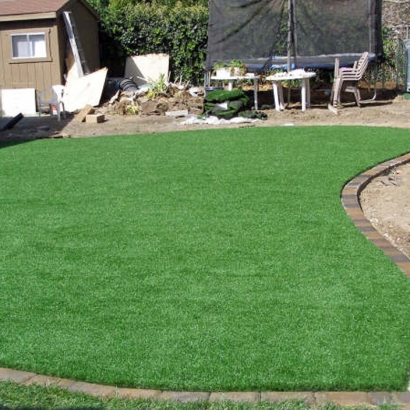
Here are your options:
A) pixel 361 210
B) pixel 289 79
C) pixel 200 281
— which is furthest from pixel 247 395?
pixel 289 79

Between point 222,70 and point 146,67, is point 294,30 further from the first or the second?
point 146,67

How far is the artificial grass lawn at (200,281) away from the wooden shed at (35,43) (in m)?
10.4

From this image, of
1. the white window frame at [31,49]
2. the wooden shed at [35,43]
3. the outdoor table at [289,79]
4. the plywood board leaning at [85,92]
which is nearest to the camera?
the outdoor table at [289,79]

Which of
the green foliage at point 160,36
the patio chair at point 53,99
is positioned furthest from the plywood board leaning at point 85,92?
the green foliage at point 160,36

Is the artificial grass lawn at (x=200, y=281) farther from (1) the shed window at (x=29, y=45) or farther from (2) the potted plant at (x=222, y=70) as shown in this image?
(1) the shed window at (x=29, y=45)

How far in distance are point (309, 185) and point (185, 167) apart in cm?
184

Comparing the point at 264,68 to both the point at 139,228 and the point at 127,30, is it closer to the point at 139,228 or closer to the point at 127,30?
the point at 127,30

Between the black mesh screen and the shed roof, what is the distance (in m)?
4.42

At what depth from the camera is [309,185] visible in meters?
7.19

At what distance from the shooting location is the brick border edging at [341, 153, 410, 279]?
199 inches

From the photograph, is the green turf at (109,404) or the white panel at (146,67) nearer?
the green turf at (109,404)

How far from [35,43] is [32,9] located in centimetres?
89

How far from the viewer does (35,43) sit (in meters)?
18.2

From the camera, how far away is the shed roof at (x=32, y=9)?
17.7 m
